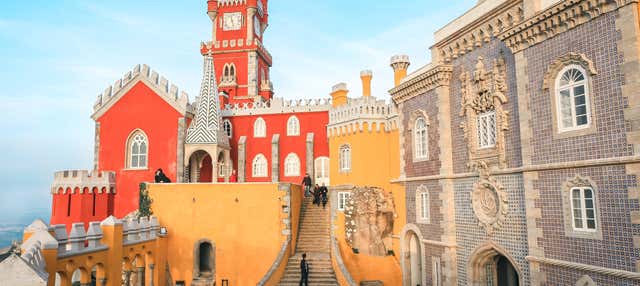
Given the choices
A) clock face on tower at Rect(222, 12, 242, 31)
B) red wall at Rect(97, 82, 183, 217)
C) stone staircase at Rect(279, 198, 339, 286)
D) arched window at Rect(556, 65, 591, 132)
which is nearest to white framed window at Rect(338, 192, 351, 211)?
stone staircase at Rect(279, 198, 339, 286)

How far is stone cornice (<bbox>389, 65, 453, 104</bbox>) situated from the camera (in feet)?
50.5

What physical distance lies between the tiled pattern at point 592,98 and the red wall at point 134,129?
1902 cm

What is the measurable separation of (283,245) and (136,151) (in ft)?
37.3

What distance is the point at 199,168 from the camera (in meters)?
26.3

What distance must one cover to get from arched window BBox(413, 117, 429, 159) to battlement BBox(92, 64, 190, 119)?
1364cm

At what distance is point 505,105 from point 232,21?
2876cm

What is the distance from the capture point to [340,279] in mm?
17375

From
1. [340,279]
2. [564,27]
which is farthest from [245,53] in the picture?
[564,27]

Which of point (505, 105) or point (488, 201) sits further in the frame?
point (488, 201)

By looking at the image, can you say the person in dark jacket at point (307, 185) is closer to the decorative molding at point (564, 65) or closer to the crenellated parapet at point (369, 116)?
the crenellated parapet at point (369, 116)

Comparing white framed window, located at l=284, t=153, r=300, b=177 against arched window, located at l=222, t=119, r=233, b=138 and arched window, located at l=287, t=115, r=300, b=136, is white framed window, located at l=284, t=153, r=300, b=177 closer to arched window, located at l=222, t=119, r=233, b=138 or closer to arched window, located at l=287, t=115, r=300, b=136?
arched window, located at l=287, t=115, r=300, b=136

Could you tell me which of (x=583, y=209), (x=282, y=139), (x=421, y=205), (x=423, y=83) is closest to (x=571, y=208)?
(x=583, y=209)

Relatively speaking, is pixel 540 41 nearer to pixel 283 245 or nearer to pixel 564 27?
pixel 564 27

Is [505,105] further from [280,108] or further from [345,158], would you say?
[280,108]
